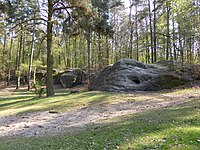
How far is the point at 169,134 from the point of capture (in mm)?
5586

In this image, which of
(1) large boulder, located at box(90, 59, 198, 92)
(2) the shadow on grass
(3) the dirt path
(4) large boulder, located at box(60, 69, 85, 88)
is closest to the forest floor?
(3) the dirt path

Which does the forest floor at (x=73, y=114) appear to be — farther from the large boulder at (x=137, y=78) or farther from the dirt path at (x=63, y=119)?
the large boulder at (x=137, y=78)

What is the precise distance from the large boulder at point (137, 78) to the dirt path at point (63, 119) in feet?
16.5

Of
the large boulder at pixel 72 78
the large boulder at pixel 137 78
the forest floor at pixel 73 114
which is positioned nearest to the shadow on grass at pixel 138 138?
the forest floor at pixel 73 114

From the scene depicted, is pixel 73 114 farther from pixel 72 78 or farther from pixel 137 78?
pixel 72 78

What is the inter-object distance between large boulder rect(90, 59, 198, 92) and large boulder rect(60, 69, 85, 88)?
12.7 meters

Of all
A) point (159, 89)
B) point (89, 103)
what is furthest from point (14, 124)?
point (159, 89)

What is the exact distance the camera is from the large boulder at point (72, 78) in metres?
32.5

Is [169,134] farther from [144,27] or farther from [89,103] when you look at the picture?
[144,27]

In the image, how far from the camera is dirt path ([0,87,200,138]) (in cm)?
867

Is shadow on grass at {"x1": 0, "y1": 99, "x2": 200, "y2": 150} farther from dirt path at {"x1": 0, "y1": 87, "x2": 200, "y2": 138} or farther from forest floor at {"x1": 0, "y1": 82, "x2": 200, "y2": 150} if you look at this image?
dirt path at {"x1": 0, "y1": 87, "x2": 200, "y2": 138}

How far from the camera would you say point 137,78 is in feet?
61.1

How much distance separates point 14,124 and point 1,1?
31.5ft

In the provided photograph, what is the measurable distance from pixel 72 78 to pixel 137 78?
1531 cm
